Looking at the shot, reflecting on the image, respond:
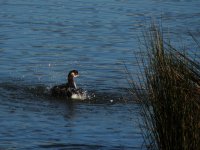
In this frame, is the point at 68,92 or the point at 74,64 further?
the point at 74,64

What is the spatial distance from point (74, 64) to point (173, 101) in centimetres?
1049

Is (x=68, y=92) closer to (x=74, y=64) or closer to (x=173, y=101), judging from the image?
(x=74, y=64)

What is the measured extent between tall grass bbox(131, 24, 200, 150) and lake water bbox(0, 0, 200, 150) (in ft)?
11.3

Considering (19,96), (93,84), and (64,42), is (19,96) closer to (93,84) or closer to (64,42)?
(93,84)

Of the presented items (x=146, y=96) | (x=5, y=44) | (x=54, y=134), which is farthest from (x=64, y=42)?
(x=146, y=96)

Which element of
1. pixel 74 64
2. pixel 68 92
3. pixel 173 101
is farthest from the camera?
pixel 74 64

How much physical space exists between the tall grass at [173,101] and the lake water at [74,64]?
344cm

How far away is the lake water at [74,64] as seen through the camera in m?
13.1

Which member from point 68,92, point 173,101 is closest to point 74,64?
point 68,92

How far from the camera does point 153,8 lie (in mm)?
27781

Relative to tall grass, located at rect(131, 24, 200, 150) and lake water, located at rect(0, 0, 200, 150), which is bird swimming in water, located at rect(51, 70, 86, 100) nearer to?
lake water, located at rect(0, 0, 200, 150)

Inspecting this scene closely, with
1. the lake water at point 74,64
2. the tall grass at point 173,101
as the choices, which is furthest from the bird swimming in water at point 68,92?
the tall grass at point 173,101

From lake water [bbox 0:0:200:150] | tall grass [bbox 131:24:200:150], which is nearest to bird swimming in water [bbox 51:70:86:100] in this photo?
lake water [bbox 0:0:200:150]

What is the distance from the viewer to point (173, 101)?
343 inches
